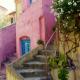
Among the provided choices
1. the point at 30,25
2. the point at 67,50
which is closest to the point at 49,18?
the point at 30,25

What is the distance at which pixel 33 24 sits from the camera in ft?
55.8

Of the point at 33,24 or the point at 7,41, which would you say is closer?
the point at 33,24

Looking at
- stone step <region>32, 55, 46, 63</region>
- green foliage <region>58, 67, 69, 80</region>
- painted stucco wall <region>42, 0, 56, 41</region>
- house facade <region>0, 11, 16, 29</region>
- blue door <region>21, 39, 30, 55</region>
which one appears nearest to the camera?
green foliage <region>58, 67, 69, 80</region>

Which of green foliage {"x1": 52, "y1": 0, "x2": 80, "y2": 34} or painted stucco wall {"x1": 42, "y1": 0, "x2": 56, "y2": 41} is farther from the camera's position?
painted stucco wall {"x1": 42, "y1": 0, "x2": 56, "y2": 41}

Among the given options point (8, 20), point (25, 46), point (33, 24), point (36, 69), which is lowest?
point (36, 69)

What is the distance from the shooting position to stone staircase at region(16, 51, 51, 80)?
12695mm

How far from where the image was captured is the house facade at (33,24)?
51.5ft

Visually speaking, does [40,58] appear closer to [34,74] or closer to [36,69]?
[36,69]

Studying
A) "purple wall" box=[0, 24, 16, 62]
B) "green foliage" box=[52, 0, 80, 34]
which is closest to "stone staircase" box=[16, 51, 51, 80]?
"green foliage" box=[52, 0, 80, 34]

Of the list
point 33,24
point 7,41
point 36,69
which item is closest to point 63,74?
point 36,69

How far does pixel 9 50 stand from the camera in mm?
20672

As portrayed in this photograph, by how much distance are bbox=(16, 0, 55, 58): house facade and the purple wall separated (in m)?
1.52

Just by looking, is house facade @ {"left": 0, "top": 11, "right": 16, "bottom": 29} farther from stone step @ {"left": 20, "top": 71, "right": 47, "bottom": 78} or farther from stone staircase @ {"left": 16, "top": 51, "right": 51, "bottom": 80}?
stone step @ {"left": 20, "top": 71, "right": 47, "bottom": 78}

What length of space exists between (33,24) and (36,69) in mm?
4398
